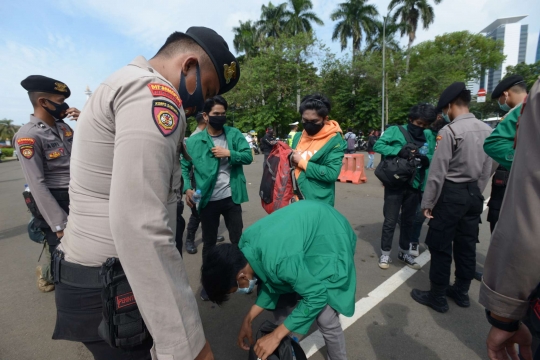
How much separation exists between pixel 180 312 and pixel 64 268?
509 mm

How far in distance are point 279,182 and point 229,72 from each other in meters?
1.76

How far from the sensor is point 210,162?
3.04 metres

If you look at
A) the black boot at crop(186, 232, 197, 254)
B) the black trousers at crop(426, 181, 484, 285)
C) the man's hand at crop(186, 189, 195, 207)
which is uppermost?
the man's hand at crop(186, 189, 195, 207)

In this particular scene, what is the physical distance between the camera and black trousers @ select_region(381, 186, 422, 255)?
353 centimetres

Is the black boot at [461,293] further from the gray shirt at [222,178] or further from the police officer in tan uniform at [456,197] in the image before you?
the gray shirt at [222,178]

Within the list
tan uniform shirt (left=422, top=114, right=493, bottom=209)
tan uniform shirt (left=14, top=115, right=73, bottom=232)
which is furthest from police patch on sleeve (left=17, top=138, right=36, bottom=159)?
tan uniform shirt (left=422, top=114, right=493, bottom=209)

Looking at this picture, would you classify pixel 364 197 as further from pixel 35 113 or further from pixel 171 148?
pixel 171 148

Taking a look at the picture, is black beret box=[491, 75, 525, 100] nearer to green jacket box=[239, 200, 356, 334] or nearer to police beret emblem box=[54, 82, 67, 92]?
green jacket box=[239, 200, 356, 334]

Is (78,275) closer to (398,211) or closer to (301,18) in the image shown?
(398,211)

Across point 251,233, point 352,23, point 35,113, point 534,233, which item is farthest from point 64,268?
point 352,23

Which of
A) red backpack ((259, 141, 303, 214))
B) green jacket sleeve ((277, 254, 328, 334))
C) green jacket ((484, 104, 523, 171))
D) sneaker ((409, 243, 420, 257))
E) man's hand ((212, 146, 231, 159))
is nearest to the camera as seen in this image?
green jacket sleeve ((277, 254, 328, 334))

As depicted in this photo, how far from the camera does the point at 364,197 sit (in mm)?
7016

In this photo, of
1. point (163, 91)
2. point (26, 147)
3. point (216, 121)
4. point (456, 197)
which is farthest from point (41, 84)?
point (456, 197)

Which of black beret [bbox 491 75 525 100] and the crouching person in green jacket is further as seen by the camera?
black beret [bbox 491 75 525 100]
